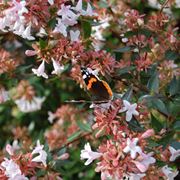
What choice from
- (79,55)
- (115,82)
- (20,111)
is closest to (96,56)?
(79,55)

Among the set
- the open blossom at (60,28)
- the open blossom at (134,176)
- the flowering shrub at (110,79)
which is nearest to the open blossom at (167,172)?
the flowering shrub at (110,79)

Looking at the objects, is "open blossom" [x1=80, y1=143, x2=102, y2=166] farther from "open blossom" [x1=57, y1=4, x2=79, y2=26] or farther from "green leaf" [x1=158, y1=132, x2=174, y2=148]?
"open blossom" [x1=57, y1=4, x2=79, y2=26]

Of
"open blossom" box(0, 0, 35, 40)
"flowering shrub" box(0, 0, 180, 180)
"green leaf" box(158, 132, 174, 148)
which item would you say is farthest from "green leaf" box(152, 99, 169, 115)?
"open blossom" box(0, 0, 35, 40)

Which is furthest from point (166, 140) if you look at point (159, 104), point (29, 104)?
point (29, 104)

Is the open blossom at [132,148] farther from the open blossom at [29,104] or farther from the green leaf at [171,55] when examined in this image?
the open blossom at [29,104]

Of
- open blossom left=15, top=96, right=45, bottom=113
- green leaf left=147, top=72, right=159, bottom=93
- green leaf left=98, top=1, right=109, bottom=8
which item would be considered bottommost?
open blossom left=15, top=96, right=45, bottom=113
